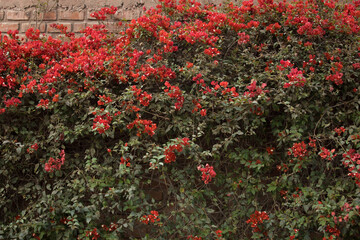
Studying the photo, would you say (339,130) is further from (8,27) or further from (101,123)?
(8,27)

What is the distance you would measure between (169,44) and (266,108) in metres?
0.76

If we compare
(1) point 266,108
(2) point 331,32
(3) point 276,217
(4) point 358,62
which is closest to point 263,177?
(3) point 276,217

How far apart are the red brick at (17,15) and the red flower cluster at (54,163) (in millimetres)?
1689

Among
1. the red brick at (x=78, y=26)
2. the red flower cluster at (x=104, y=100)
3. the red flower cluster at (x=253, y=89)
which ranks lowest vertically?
the red flower cluster at (x=104, y=100)

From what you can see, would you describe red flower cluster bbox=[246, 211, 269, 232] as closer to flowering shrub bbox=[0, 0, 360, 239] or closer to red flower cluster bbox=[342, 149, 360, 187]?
flowering shrub bbox=[0, 0, 360, 239]

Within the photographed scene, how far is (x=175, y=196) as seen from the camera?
7.88ft

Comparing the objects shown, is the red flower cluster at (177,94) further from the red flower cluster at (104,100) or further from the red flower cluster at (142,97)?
the red flower cluster at (104,100)

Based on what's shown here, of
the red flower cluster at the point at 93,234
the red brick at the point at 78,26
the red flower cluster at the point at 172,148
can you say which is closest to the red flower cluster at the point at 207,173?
the red flower cluster at the point at 172,148

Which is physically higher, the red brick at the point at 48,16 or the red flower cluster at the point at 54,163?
the red brick at the point at 48,16

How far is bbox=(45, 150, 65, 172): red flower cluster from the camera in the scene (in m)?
2.36

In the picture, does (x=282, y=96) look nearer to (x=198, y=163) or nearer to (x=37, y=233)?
(x=198, y=163)

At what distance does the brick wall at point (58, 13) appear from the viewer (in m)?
3.35

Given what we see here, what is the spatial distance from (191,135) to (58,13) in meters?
1.84

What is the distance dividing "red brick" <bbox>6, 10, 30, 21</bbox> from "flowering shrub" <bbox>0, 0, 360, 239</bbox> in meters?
0.87
